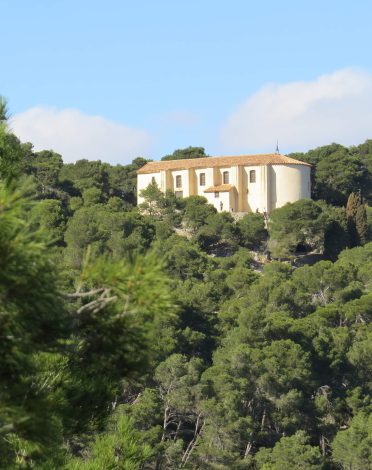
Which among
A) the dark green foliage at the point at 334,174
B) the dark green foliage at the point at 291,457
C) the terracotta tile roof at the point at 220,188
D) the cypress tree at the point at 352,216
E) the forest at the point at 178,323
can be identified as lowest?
the dark green foliage at the point at 291,457

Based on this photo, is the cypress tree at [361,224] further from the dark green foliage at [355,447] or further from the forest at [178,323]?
the dark green foliage at [355,447]

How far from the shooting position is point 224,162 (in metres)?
50.6

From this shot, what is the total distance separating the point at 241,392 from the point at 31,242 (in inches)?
1006

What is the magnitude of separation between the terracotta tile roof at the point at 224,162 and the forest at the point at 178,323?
217 cm

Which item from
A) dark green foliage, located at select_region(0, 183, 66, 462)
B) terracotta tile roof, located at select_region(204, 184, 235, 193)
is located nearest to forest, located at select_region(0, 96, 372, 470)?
dark green foliage, located at select_region(0, 183, 66, 462)

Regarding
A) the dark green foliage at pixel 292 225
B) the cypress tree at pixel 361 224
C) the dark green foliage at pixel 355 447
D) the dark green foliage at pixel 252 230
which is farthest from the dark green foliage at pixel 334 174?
the dark green foliage at pixel 355 447

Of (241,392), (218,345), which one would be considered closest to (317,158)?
(218,345)

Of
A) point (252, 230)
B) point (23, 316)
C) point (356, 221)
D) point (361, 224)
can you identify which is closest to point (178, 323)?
point (252, 230)

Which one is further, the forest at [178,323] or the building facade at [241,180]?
the building facade at [241,180]

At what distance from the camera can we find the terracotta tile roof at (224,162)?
4916 cm

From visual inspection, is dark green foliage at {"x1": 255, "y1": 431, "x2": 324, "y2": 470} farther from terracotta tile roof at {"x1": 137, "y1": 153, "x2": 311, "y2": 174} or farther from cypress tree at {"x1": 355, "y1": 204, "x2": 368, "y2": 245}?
cypress tree at {"x1": 355, "y1": 204, "x2": 368, "y2": 245}

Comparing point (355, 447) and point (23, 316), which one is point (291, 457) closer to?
point (355, 447)

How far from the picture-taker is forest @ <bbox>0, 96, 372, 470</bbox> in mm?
4340

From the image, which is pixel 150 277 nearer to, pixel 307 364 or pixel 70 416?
pixel 70 416
